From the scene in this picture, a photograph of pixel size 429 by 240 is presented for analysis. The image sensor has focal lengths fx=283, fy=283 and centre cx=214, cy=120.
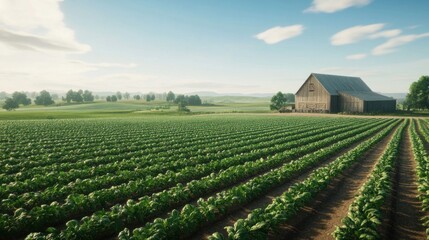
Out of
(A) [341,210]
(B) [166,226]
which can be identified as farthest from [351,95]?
(B) [166,226]

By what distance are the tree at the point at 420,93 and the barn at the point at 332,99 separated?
17.4ft

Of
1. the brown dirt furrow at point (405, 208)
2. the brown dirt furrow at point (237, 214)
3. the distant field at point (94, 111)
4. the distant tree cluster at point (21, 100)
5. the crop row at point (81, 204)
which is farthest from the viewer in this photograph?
the distant tree cluster at point (21, 100)

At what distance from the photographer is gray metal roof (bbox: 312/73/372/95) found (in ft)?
258

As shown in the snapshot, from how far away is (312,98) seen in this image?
80.3 metres

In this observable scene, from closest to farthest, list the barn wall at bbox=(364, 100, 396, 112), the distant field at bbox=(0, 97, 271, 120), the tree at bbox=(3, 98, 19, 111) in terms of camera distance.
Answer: the barn wall at bbox=(364, 100, 396, 112)
the distant field at bbox=(0, 97, 271, 120)
the tree at bbox=(3, 98, 19, 111)

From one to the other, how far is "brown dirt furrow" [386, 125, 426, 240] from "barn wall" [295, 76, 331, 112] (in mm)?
62541

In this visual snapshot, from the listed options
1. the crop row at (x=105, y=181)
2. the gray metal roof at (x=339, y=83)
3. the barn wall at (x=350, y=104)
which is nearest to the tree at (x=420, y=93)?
the gray metal roof at (x=339, y=83)

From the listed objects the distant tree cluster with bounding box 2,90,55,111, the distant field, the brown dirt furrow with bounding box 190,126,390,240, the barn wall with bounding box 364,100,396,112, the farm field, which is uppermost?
the distant tree cluster with bounding box 2,90,55,111

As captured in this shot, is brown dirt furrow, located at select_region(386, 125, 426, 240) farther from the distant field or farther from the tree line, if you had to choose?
the distant field

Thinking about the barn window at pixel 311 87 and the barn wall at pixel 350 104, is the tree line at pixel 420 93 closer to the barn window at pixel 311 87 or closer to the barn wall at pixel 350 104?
the barn wall at pixel 350 104

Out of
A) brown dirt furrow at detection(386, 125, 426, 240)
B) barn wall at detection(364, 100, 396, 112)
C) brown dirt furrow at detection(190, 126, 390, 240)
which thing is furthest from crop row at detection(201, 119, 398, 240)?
barn wall at detection(364, 100, 396, 112)

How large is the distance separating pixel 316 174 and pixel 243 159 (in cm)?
557

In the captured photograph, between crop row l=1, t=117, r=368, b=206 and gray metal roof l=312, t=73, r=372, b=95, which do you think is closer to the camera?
crop row l=1, t=117, r=368, b=206

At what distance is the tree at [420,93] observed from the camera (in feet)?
256
